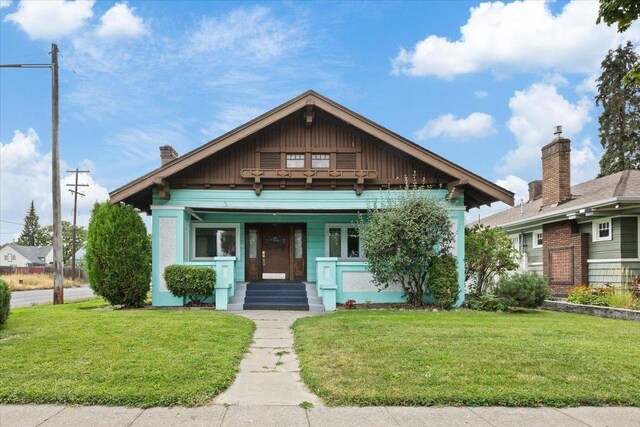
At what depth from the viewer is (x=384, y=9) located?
13.8m

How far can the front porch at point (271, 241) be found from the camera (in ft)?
42.7

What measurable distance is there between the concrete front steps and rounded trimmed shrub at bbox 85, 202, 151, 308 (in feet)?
9.00

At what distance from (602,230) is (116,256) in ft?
50.7

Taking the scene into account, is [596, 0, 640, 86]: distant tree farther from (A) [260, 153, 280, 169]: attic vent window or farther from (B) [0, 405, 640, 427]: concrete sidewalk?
(A) [260, 153, 280, 169]: attic vent window

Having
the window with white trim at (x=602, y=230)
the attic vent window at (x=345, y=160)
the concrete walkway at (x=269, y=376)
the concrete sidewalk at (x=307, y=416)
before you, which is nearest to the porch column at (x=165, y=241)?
the attic vent window at (x=345, y=160)

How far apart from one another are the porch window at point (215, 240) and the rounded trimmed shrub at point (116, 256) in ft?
8.14

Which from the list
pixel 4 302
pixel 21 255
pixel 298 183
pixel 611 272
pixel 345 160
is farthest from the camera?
pixel 21 255

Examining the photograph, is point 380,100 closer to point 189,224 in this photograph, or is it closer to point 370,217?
point 370,217

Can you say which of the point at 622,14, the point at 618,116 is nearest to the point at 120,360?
the point at 622,14

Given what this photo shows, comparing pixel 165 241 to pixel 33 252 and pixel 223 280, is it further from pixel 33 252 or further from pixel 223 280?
pixel 33 252

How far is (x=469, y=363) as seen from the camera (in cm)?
591

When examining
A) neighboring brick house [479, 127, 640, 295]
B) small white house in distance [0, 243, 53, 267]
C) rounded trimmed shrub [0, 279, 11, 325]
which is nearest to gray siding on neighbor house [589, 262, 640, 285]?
neighboring brick house [479, 127, 640, 295]

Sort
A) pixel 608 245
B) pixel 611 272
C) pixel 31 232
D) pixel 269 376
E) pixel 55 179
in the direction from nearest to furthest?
pixel 269 376 → pixel 611 272 → pixel 608 245 → pixel 55 179 → pixel 31 232

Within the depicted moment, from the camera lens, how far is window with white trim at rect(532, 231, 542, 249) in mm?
19547
